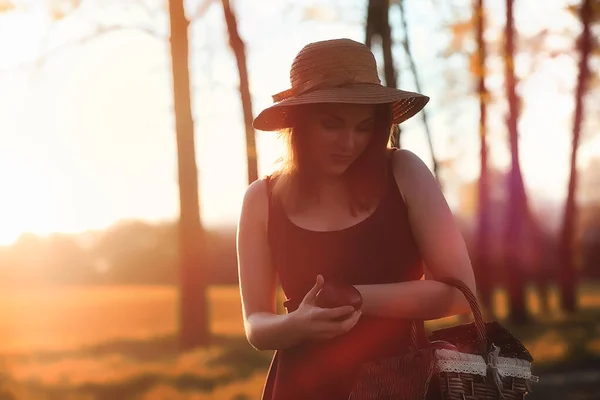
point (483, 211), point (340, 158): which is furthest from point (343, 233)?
point (483, 211)

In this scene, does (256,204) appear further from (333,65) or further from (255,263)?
(333,65)

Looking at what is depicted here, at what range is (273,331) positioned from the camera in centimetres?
231

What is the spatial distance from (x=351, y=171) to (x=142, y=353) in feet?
29.9

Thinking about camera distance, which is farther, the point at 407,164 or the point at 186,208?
the point at 186,208

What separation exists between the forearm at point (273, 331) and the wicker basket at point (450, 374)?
0.77 ft

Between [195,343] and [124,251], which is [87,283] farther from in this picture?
[195,343]

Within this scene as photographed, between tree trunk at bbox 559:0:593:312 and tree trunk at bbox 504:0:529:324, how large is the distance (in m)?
1.62

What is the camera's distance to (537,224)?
16531mm

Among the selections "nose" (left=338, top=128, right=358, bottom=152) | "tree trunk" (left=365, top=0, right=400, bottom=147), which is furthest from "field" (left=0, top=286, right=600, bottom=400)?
"nose" (left=338, top=128, right=358, bottom=152)

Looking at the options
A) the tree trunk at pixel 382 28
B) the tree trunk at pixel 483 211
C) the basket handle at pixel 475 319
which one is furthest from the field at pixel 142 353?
the basket handle at pixel 475 319

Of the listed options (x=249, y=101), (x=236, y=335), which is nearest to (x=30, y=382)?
(x=236, y=335)

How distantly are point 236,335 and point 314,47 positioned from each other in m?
9.48

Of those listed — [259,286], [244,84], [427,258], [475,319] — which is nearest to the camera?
[475,319]

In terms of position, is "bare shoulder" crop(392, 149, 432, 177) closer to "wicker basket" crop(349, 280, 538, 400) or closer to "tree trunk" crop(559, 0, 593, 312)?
"wicker basket" crop(349, 280, 538, 400)
